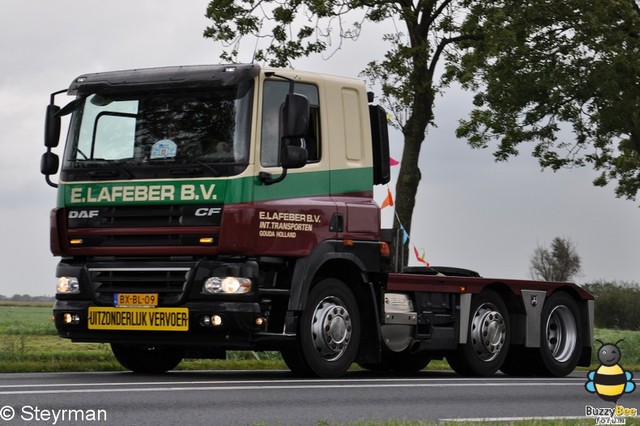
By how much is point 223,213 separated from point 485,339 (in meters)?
5.01

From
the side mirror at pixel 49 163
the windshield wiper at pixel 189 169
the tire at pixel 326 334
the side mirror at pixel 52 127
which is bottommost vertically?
the tire at pixel 326 334

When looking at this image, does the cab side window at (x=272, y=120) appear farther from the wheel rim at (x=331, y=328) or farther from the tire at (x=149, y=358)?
the tire at (x=149, y=358)

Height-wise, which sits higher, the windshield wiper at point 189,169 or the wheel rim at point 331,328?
the windshield wiper at point 189,169

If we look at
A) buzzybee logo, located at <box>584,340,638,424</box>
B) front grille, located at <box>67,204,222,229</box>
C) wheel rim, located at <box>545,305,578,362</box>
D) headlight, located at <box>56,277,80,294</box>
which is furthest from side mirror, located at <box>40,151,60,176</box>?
wheel rim, located at <box>545,305,578,362</box>

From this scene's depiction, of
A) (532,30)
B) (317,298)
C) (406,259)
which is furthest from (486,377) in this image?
(532,30)

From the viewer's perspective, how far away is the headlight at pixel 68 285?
14.0 meters

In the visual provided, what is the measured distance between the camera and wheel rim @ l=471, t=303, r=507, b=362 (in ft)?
55.4

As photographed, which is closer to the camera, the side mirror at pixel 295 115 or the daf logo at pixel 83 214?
the side mirror at pixel 295 115

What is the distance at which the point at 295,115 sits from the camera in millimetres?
13195

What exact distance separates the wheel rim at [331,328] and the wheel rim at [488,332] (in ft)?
9.53

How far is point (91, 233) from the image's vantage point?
45.8ft

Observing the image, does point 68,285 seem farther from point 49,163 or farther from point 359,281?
point 359,281

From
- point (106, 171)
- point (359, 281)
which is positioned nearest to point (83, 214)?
point (106, 171)
